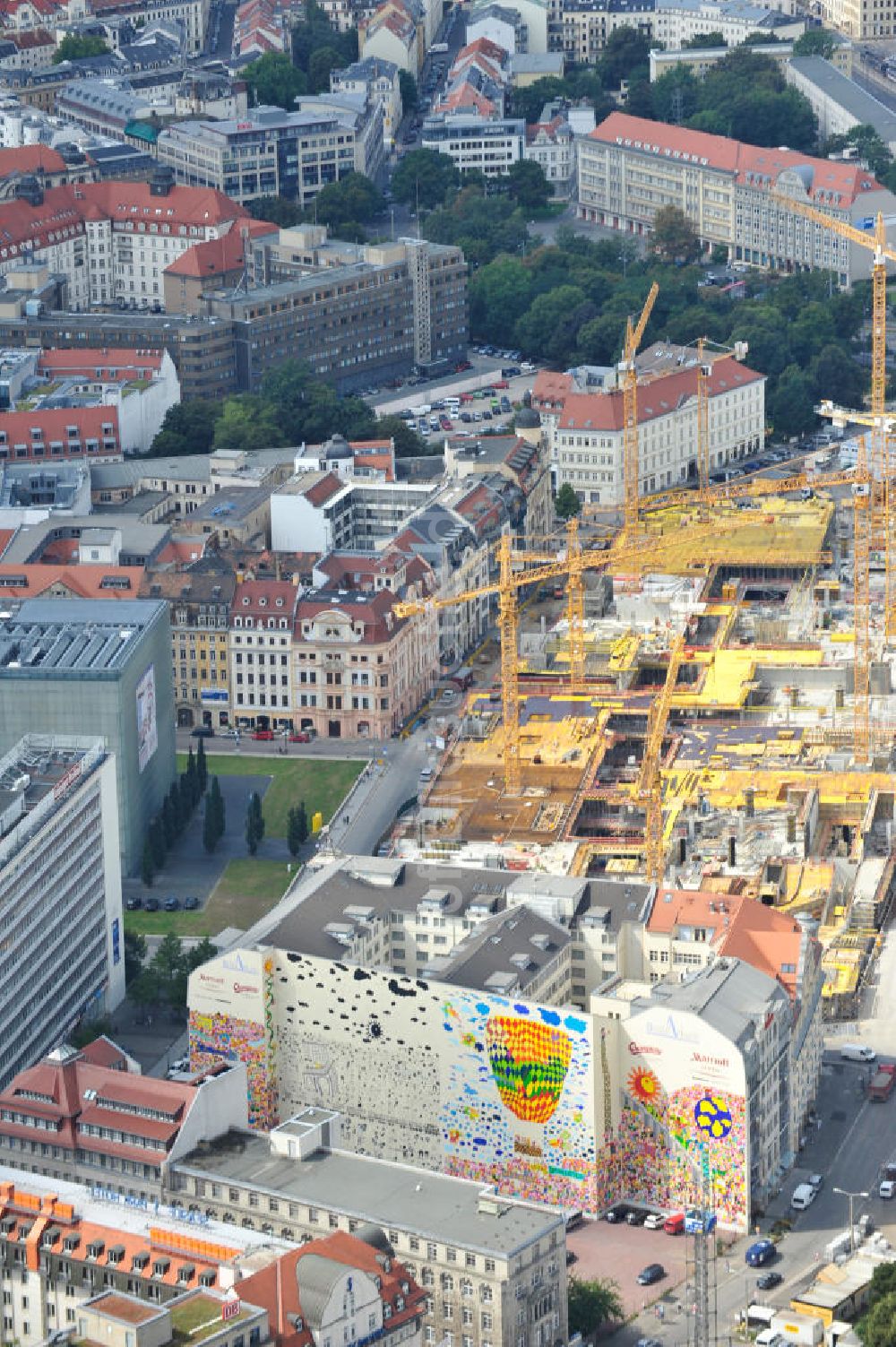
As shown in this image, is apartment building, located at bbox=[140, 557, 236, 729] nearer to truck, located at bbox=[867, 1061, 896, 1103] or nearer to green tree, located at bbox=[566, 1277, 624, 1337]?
truck, located at bbox=[867, 1061, 896, 1103]

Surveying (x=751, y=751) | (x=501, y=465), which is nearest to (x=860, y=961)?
(x=751, y=751)

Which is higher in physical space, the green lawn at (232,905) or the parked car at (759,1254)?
the green lawn at (232,905)

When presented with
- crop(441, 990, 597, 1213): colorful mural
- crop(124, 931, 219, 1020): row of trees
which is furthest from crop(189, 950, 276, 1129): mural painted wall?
crop(124, 931, 219, 1020): row of trees

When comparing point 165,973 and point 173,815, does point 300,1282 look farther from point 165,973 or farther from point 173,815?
point 173,815

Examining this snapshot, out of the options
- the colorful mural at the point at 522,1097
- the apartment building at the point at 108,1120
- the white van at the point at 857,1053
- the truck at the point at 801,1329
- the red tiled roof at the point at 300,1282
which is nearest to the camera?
the red tiled roof at the point at 300,1282

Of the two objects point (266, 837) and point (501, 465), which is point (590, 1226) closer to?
point (266, 837)

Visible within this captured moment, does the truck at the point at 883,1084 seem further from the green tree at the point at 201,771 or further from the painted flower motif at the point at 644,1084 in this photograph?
the green tree at the point at 201,771

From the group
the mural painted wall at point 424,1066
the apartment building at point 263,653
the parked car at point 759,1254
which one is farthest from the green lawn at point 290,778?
the parked car at point 759,1254
